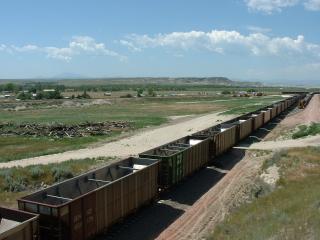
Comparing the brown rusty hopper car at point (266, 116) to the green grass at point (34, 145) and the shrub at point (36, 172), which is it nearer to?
the green grass at point (34, 145)

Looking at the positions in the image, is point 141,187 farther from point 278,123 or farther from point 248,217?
point 278,123

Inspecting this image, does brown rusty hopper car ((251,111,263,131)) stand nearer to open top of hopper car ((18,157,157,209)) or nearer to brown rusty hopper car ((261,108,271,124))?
brown rusty hopper car ((261,108,271,124))

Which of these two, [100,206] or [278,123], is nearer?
[100,206]

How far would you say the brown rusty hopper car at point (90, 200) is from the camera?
14648 mm

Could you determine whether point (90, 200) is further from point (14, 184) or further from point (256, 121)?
point (256, 121)

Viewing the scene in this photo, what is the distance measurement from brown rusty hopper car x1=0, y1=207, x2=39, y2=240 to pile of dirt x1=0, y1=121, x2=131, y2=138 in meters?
41.3

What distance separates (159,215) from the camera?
2041cm

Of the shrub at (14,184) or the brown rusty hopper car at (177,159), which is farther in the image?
the shrub at (14,184)

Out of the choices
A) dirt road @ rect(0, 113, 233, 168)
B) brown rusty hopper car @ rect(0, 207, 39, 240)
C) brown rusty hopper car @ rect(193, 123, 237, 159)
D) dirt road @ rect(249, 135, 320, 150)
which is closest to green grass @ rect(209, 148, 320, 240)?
brown rusty hopper car @ rect(0, 207, 39, 240)

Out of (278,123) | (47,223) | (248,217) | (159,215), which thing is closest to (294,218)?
(248,217)

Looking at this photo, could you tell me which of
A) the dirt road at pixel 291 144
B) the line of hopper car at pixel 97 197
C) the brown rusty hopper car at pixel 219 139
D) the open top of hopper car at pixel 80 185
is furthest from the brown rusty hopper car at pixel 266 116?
the open top of hopper car at pixel 80 185

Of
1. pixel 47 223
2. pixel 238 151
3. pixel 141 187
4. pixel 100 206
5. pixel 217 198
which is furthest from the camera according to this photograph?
pixel 238 151

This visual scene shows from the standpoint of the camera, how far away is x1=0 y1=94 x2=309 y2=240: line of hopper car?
14.1m

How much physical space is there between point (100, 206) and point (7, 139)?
41562mm
